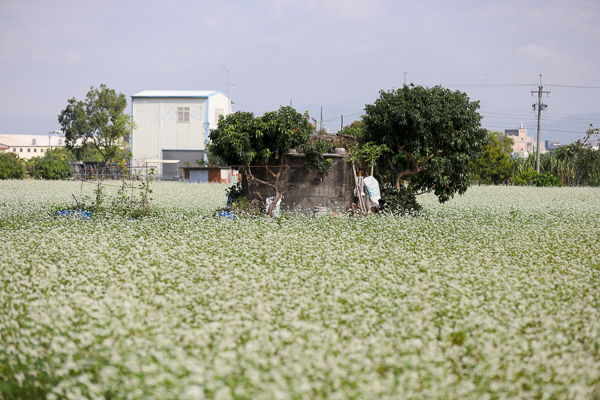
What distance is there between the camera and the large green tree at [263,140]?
41.4 feet

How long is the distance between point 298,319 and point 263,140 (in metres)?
8.73

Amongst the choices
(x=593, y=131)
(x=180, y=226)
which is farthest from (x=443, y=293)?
(x=593, y=131)

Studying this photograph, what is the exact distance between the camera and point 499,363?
4.04m

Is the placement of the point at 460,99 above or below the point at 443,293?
above

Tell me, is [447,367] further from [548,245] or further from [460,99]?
[460,99]

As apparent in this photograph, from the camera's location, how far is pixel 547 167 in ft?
151

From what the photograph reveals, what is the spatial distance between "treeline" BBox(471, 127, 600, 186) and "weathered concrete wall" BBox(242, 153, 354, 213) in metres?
29.9

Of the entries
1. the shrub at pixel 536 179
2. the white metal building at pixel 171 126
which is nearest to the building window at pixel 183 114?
the white metal building at pixel 171 126

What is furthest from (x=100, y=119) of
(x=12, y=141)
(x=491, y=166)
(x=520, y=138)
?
(x=520, y=138)

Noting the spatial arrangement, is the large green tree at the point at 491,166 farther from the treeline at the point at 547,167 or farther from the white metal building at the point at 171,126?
the white metal building at the point at 171,126

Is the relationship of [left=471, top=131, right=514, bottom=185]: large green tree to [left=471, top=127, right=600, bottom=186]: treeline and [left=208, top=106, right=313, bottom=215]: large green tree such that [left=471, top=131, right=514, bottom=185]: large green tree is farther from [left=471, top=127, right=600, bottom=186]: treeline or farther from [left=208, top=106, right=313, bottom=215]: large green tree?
[left=208, top=106, right=313, bottom=215]: large green tree

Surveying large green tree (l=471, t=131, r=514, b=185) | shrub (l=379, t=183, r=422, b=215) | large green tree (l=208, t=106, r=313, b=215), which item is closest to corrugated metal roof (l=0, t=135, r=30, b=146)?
large green tree (l=471, t=131, r=514, b=185)

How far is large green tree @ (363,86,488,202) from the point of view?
43.6 feet

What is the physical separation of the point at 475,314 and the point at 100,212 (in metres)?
10.6
